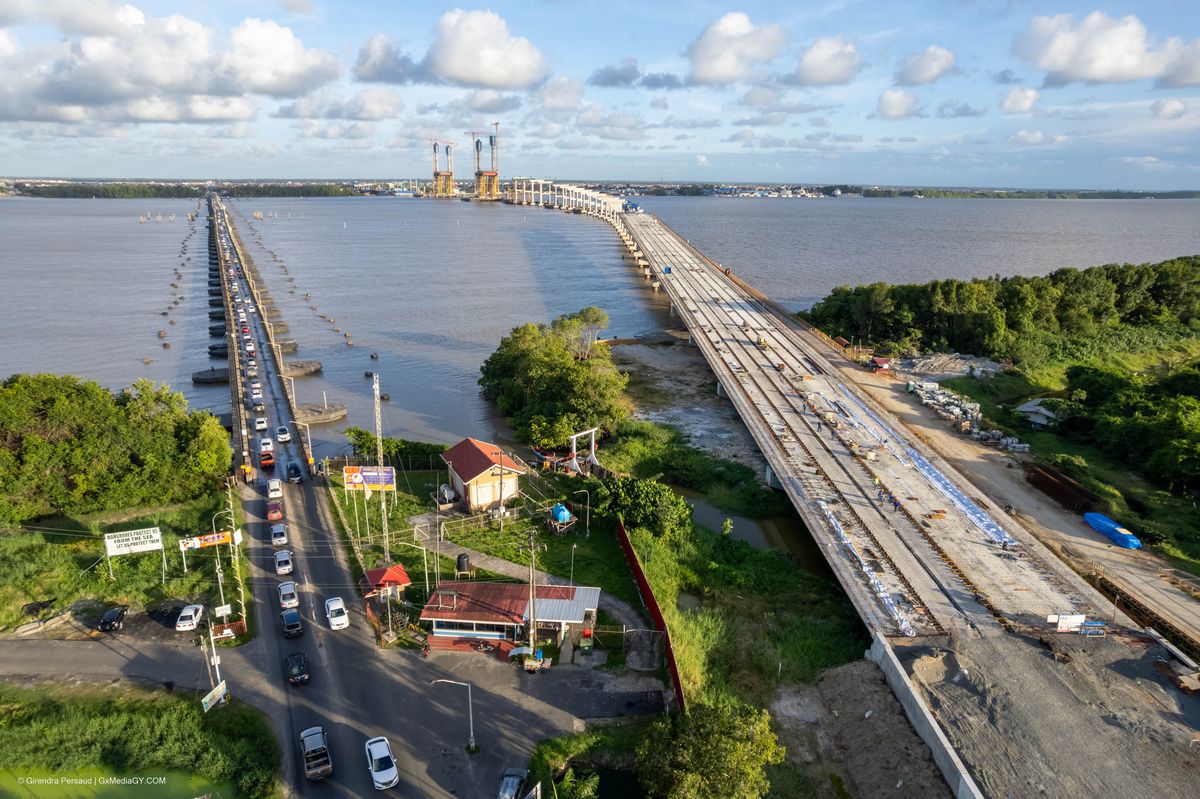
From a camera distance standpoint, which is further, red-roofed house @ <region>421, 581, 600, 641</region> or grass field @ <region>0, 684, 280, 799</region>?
red-roofed house @ <region>421, 581, 600, 641</region>

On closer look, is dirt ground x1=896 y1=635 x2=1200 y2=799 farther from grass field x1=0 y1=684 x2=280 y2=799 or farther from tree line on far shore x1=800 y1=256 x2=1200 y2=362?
tree line on far shore x1=800 y1=256 x2=1200 y2=362

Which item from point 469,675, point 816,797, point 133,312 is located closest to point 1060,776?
point 816,797

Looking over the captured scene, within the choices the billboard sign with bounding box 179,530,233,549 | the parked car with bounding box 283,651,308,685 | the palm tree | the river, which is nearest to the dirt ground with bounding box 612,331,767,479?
the river

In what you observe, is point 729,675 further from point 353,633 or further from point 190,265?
point 190,265

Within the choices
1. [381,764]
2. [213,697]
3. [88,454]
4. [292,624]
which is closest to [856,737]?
[381,764]

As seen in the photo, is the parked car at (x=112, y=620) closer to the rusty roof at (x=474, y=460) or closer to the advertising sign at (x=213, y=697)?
the advertising sign at (x=213, y=697)

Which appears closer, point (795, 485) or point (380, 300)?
point (795, 485)

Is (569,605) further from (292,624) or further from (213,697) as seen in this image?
(213,697)
